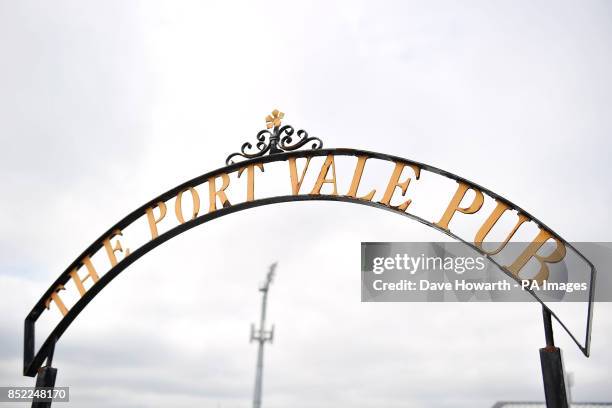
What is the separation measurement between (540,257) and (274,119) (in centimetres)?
321

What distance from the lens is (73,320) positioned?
6129 millimetres

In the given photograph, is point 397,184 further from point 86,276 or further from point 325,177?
point 86,276

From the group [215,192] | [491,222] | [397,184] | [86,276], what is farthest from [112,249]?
[491,222]

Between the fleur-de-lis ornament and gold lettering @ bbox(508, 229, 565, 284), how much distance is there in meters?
3.00

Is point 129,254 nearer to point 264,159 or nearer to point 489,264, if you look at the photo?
point 264,159

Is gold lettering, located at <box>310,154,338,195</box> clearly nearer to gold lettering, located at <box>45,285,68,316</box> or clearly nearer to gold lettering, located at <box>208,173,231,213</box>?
gold lettering, located at <box>208,173,231,213</box>

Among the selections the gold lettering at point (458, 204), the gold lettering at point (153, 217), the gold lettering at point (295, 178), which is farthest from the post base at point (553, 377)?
the gold lettering at point (153, 217)

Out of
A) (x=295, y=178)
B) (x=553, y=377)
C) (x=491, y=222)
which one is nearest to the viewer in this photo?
(x=553, y=377)

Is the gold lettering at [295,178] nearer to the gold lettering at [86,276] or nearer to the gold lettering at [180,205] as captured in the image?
the gold lettering at [180,205]

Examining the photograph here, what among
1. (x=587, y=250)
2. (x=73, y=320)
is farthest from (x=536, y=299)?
(x=73, y=320)

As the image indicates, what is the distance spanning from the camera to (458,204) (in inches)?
200

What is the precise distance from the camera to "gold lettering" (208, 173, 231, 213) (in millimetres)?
5918

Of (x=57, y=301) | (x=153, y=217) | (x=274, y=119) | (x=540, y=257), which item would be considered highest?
(x=274, y=119)

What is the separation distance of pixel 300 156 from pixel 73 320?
3302mm
